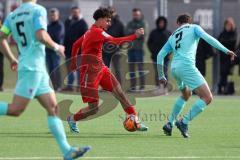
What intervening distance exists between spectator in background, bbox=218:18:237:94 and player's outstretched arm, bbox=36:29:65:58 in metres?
13.9

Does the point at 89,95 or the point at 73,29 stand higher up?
the point at 89,95

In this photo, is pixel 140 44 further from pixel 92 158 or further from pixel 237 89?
pixel 92 158

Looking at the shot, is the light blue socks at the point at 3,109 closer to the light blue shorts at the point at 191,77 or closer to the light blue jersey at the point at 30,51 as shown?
the light blue jersey at the point at 30,51

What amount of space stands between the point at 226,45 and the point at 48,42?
14.8 meters

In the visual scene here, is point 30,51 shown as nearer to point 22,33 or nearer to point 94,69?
point 22,33

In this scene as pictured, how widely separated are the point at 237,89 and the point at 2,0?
14.5m

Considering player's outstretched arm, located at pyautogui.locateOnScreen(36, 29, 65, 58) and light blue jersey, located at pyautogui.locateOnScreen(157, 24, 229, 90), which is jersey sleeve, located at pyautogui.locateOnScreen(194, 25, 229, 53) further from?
player's outstretched arm, located at pyautogui.locateOnScreen(36, 29, 65, 58)

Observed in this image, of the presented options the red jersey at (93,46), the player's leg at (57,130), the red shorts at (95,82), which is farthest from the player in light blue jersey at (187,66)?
the player's leg at (57,130)

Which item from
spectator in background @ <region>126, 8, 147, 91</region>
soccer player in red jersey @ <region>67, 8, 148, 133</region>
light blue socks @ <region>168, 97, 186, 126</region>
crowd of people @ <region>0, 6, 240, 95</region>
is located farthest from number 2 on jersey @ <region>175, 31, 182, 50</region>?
crowd of people @ <region>0, 6, 240, 95</region>

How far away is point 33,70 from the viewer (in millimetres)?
10078

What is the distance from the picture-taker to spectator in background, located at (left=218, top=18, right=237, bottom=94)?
23.7m

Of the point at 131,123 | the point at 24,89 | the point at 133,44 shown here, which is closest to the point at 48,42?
the point at 24,89

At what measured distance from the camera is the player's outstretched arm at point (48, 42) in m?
9.65

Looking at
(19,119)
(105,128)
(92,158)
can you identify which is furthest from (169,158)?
(19,119)
